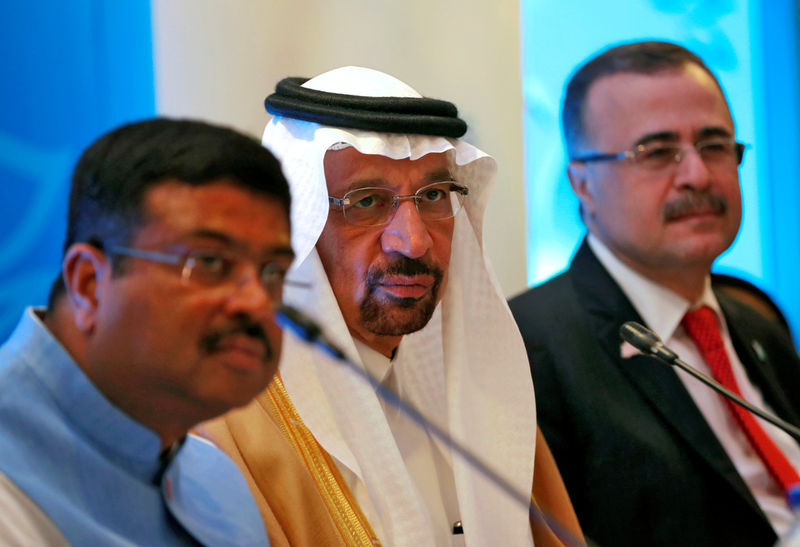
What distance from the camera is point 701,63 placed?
2846 mm

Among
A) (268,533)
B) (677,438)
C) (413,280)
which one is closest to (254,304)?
(268,533)

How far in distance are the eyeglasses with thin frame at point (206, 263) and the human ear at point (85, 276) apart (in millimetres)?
21

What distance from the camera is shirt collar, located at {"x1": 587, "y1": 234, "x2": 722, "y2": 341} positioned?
8.73 ft

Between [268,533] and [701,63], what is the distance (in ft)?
6.43

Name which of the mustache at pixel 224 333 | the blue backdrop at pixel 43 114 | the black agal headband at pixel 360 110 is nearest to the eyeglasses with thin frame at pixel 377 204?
the black agal headband at pixel 360 110

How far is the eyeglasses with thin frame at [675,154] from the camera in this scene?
8.90ft

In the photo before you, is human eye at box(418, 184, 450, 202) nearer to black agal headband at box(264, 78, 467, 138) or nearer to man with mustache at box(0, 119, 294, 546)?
black agal headband at box(264, 78, 467, 138)

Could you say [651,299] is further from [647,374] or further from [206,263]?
[206,263]

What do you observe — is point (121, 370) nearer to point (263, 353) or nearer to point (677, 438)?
point (263, 353)

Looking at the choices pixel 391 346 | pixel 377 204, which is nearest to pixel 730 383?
pixel 391 346

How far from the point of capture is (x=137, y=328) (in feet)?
3.39

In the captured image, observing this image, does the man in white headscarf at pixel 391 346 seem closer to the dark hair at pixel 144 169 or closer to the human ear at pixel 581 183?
the dark hair at pixel 144 169

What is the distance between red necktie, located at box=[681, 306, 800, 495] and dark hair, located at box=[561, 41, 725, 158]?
2.01ft

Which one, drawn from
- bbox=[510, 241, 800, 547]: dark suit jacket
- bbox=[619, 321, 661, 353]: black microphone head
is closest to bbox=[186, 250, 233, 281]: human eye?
bbox=[619, 321, 661, 353]: black microphone head
